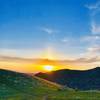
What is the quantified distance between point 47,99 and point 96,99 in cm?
1841

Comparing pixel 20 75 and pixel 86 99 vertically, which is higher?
pixel 20 75

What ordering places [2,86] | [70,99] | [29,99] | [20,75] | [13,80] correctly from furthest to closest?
[20,75], [13,80], [2,86], [70,99], [29,99]

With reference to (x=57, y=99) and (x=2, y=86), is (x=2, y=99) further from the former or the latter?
(x=2, y=86)

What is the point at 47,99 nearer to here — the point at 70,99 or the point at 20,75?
the point at 70,99

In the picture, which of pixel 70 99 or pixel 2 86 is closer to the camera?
pixel 70 99

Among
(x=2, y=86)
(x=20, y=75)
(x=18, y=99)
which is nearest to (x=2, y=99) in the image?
(x=18, y=99)

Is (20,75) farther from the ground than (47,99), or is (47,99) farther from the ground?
(20,75)

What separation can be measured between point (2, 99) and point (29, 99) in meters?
13.4

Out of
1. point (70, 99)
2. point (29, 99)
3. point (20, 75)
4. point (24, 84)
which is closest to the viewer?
point (29, 99)

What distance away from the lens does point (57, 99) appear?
316ft

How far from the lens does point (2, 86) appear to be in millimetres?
149125

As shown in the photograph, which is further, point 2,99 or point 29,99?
point 2,99

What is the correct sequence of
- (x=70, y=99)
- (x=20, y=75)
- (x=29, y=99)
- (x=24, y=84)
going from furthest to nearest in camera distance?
(x=20, y=75), (x=24, y=84), (x=70, y=99), (x=29, y=99)

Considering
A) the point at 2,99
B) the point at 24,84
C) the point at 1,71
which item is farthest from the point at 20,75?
the point at 2,99
